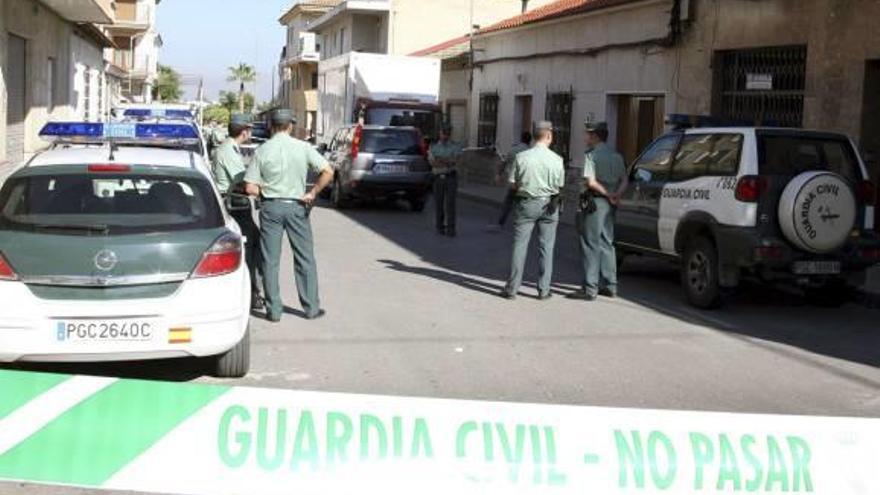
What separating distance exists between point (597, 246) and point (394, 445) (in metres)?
6.26

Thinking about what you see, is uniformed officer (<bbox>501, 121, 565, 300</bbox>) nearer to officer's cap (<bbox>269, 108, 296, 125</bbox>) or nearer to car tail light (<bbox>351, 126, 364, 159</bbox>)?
officer's cap (<bbox>269, 108, 296, 125</bbox>)

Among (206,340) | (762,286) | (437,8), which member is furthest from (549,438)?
(437,8)

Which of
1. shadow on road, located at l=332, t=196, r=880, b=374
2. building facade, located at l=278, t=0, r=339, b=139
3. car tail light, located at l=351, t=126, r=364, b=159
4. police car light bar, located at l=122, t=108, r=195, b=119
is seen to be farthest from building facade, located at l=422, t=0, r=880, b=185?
building facade, located at l=278, t=0, r=339, b=139

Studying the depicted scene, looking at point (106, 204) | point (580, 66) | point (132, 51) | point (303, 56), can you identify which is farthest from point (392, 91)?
point (132, 51)

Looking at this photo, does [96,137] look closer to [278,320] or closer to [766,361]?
[278,320]

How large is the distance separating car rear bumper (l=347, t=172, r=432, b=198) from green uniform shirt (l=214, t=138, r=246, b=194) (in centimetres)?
993

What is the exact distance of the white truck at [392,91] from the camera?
23.7 m

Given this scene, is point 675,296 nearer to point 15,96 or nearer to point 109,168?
point 109,168

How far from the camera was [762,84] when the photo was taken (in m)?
15.7

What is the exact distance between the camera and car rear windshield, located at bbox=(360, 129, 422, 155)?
1931cm

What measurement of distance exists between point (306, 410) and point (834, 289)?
7.52 meters

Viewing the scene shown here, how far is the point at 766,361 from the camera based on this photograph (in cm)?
772

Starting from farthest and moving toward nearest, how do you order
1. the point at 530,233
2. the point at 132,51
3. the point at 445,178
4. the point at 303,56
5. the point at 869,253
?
the point at 132,51 → the point at 303,56 → the point at 445,178 → the point at 530,233 → the point at 869,253

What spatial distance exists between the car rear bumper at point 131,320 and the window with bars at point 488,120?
76.1 feet
